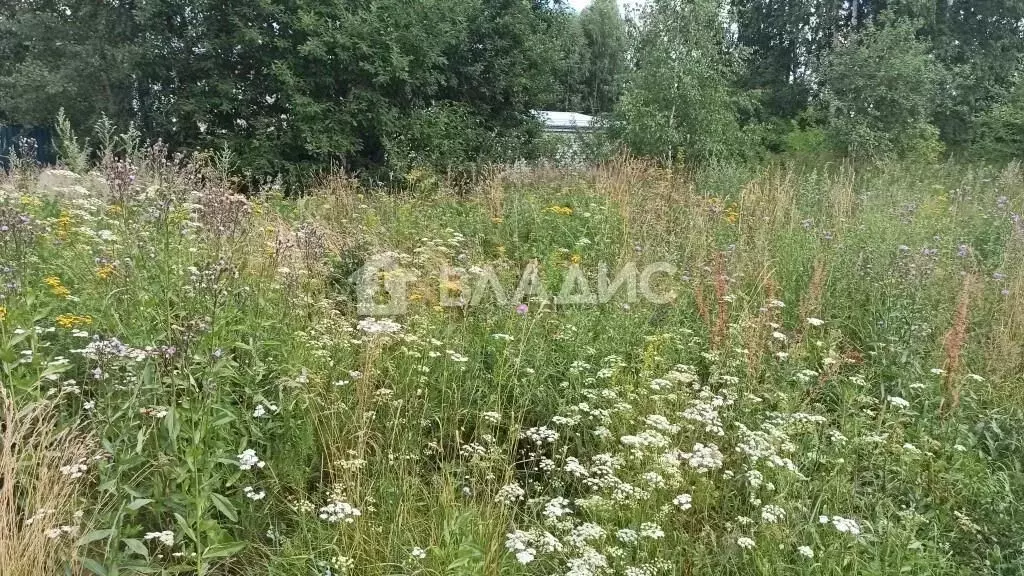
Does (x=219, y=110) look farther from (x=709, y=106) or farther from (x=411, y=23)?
(x=709, y=106)

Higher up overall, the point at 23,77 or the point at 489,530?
the point at 23,77

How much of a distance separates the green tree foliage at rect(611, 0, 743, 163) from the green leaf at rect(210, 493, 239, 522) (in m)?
9.41

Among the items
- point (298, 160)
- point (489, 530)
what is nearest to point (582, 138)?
point (298, 160)

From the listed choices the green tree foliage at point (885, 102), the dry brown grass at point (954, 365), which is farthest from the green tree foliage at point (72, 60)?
the green tree foliage at point (885, 102)

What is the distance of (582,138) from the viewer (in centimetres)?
1433

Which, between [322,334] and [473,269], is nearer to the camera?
[322,334]

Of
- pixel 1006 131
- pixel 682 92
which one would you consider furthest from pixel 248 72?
pixel 1006 131

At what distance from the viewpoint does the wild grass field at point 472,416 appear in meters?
2.11

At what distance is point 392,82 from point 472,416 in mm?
A: 9424

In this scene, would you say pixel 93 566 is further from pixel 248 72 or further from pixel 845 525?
pixel 248 72

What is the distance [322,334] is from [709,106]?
9.54 metres

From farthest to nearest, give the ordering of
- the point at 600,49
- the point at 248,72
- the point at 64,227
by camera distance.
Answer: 1. the point at 600,49
2. the point at 248,72
3. the point at 64,227

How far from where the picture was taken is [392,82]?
1128 centimetres

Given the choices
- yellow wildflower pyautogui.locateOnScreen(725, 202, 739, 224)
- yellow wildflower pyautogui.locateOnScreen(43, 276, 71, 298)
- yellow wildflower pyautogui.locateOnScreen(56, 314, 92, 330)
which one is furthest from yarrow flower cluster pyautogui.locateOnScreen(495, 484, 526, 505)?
yellow wildflower pyautogui.locateOnScreen(725, 202, 739, 224)
